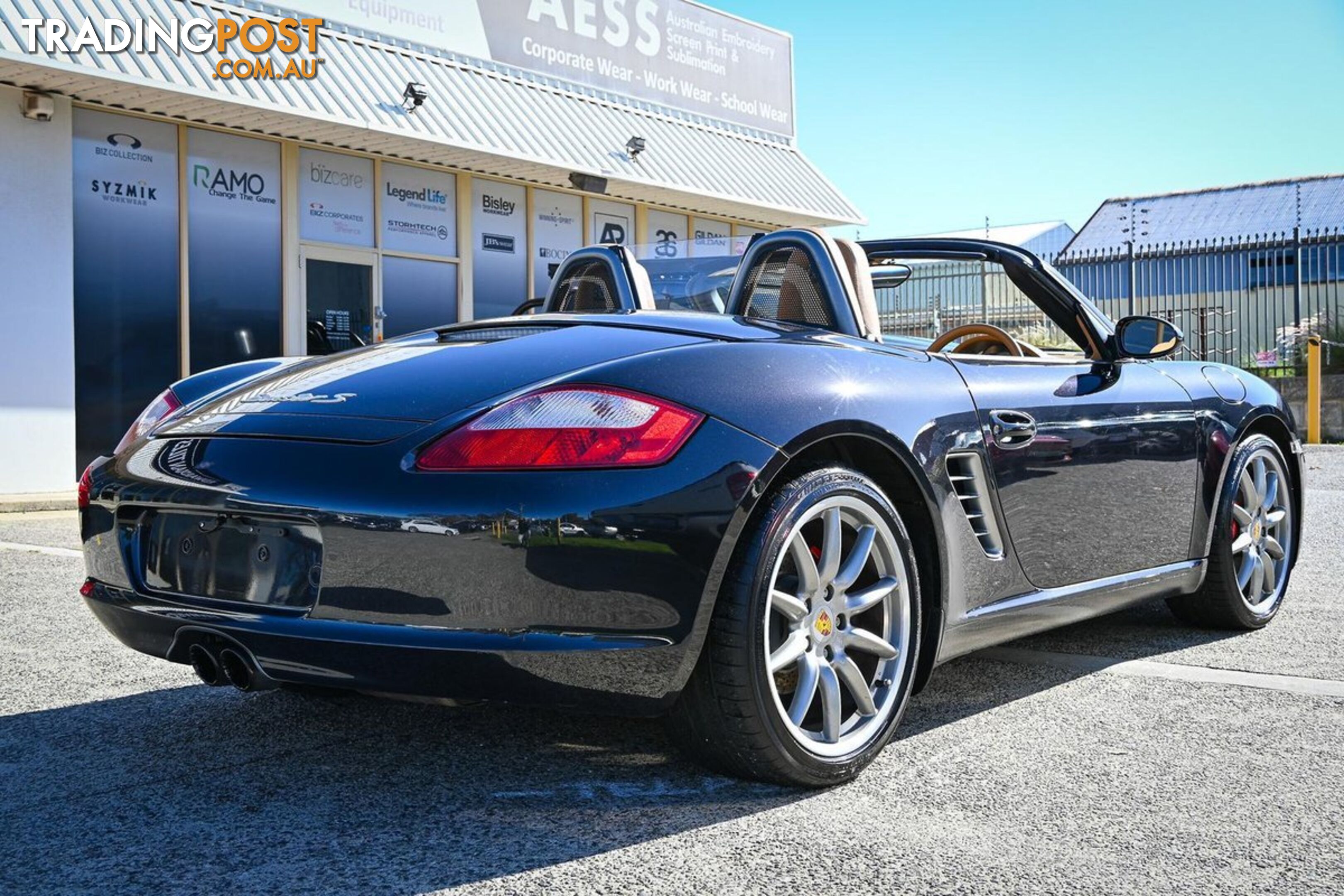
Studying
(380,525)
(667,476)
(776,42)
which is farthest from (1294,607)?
(776,42)

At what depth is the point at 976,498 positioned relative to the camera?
327cm

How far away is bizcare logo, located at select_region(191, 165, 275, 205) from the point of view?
12406 millimetres

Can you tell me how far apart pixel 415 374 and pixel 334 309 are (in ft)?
36.7

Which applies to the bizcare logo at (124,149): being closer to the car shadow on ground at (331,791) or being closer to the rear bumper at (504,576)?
the car shadow on ground at (331,791)

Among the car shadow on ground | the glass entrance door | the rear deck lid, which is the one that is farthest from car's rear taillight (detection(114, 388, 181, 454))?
the glass entrance door

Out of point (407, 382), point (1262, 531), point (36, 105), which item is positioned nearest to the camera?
point (407, 382)

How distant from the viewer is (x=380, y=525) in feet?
8.38

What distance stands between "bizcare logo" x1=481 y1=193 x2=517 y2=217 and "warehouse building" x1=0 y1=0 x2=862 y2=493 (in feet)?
0.11

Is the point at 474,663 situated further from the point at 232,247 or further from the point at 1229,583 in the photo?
the point at 232,247

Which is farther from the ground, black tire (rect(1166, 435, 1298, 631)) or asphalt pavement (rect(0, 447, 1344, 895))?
black tire (rect(1166, 435, 1298, 631))

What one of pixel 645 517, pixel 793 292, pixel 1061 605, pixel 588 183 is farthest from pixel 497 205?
pixel 645 517

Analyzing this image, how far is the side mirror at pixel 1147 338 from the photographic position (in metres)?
4.14

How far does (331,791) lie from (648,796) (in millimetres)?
665

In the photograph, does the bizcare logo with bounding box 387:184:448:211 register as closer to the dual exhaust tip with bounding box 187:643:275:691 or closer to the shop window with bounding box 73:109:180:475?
the shop window with bounding box 73:109:180:475
